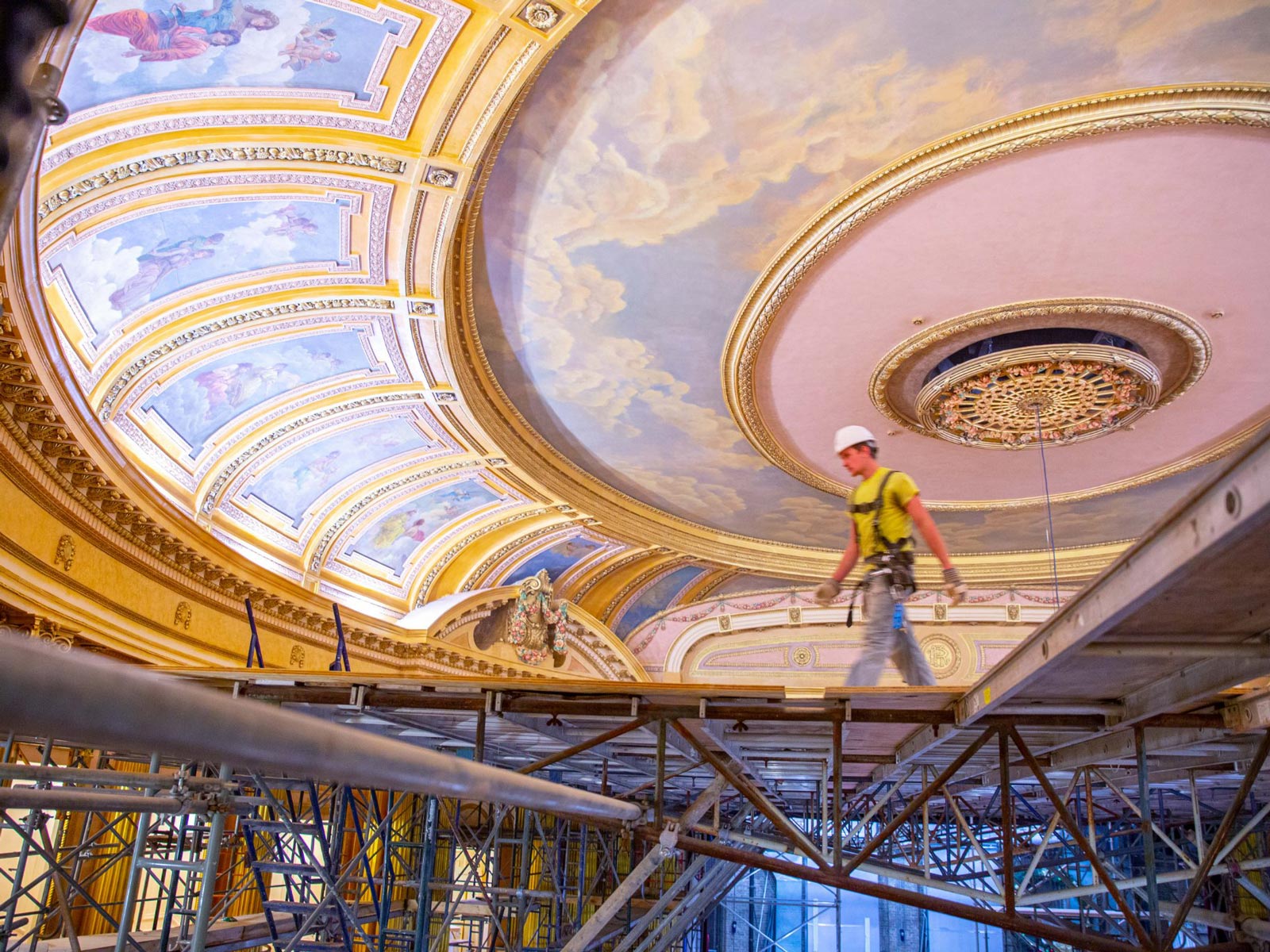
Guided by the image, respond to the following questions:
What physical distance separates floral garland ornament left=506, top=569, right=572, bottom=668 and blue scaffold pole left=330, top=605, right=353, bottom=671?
461cm

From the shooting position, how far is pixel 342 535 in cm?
1767

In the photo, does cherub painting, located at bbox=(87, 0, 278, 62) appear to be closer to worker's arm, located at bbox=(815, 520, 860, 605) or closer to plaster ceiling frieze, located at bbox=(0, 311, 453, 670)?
plaster ceiling frieze, located at bbox=(0, 311, 453, 670)

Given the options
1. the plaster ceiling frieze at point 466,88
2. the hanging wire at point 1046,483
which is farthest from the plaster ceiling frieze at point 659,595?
the plaster ceiling frieze at point 466,88

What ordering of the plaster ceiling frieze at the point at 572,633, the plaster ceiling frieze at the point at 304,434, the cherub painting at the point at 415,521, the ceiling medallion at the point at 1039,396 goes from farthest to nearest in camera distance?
1. the plaster ceiling frieze at the point at 572,633
2. the cherub painting at the point at 415,521
3. the plaster ceiling frieze at the point at 304,434
4. the ceiling medallion at the point at 1039,396

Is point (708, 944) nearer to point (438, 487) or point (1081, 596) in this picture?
point (438, 487)

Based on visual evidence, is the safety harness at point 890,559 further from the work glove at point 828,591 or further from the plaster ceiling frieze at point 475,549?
the plaster ceiling frieze at point 475,549

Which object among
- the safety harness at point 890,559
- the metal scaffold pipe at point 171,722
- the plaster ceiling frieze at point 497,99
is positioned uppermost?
the plaster ceiling frieze at point 497,99

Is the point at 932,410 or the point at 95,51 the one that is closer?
the point at 95,51

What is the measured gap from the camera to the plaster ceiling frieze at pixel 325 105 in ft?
27.9

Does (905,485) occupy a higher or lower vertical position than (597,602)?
lower

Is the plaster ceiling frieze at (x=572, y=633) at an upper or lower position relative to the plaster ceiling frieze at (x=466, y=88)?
lower

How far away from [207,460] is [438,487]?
4.57 m

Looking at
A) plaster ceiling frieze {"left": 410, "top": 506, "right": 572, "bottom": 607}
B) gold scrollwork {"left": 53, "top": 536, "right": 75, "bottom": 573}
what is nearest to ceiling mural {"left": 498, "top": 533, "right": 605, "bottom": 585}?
plaster ceiling frieze {"left": 410, "top": 506, "right": 572, "bottom": 607}

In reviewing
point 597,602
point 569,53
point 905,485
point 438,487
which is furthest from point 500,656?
point 905,485
